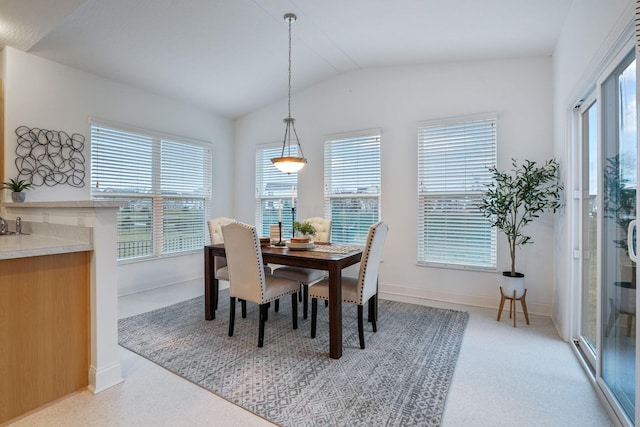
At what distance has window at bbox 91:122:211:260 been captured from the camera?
4.21 metres

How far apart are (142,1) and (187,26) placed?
481mm

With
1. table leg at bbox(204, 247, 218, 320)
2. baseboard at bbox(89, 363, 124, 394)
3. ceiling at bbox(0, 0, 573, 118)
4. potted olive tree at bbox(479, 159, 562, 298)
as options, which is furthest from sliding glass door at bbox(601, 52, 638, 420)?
table leg at bbox(204, 247, 218, 320)

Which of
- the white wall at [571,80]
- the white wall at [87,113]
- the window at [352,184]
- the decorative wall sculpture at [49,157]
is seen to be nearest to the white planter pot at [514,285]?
the white wall at [571,80]

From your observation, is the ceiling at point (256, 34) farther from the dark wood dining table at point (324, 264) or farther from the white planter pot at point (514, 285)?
the white planter pot at point (514, 285)

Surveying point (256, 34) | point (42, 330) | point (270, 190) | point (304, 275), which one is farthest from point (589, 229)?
point (270, 190)

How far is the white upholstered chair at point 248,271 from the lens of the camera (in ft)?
8.94

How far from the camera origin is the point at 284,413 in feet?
6.26

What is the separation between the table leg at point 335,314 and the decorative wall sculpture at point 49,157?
3.38m

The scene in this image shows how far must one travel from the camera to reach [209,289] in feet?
11.2

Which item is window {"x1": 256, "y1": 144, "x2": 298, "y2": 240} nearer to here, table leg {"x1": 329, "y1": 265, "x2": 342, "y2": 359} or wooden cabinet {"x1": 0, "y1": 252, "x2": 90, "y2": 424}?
table leg {"x1": 329, "y1": 265, "x2": 342, "y2": 359}

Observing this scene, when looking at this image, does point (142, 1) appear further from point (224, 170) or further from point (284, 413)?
point (284, 413)

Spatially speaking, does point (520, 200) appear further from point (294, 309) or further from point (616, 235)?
point (294, 309)

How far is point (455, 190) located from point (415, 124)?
1019 mm

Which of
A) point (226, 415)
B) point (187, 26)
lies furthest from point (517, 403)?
point (187, 26)
